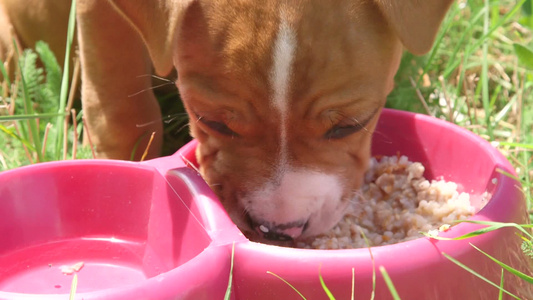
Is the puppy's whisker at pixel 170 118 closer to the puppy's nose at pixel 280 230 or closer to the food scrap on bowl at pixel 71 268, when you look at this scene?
the food scrap on bowl at pixel 71 268

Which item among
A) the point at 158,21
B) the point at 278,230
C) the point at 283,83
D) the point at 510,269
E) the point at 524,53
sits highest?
the point at 158,21

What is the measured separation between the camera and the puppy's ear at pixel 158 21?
2.41 metres

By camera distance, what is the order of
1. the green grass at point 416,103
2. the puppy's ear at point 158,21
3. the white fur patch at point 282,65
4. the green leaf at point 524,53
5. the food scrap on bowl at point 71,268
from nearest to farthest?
the white fur patch at point 282,65 < the puppy's ear at point 158,21 < the food scrap on bowl at point 71,268 < the green leaf at point 524,53 < the green grass at point 416,103

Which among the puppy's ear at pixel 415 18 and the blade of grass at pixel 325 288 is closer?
the blade of grass at pixel 325 288

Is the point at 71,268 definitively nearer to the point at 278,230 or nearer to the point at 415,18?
the point at 278,230

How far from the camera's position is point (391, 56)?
262 centimetres

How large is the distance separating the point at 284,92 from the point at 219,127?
0.34 metres

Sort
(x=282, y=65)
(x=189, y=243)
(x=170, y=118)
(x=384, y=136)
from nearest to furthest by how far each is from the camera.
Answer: (x=282, y=65), (x=189, y=243), (x=384, y=136), (x=170, y=118)

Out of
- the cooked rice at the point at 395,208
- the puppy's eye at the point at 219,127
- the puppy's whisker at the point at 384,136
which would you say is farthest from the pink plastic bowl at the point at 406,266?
the puppy's whisker at the point at 384,136

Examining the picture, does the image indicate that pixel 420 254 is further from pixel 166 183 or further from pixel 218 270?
pixel 166 183

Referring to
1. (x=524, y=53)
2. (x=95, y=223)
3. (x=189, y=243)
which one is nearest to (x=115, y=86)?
(x=95, y=223)

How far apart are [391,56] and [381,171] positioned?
0.60m

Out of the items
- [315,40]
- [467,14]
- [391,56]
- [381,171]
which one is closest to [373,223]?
[381,171]

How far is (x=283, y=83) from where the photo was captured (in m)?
2.35
